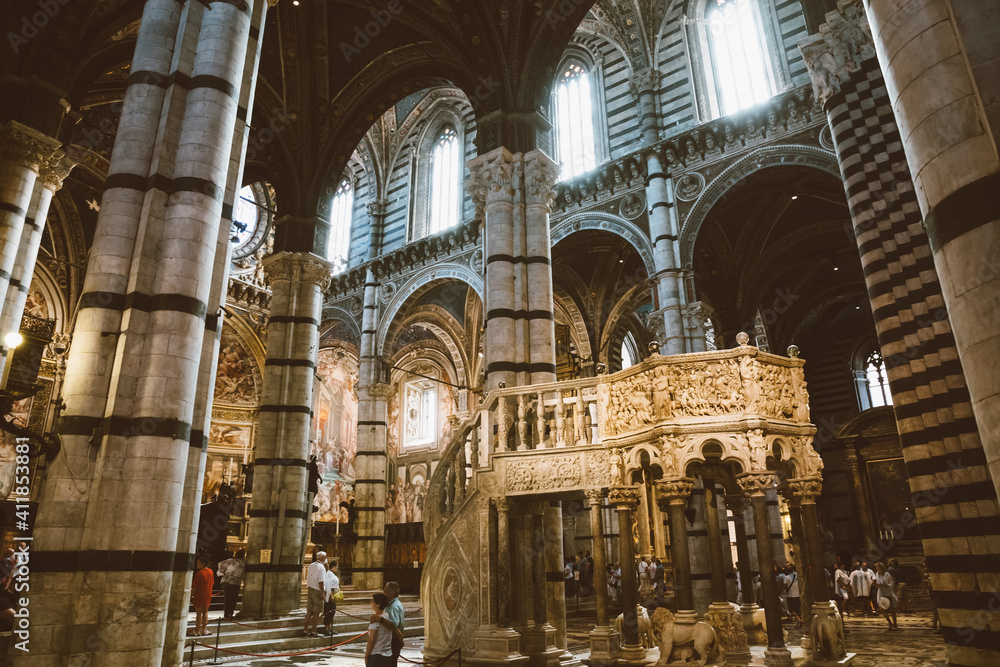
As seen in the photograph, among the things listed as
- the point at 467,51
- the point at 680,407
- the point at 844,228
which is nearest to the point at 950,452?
the point at 680,407

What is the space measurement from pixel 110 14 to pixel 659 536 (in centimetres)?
1605

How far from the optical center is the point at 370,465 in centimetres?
1870

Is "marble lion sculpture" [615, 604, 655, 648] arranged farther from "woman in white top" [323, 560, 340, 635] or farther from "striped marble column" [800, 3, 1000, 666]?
"woman in white top" [323, 560, 340, 635]

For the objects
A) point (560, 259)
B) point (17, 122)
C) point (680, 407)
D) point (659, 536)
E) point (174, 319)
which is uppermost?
point (560, 259)

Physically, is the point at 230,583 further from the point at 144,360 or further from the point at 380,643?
the point at 380,643

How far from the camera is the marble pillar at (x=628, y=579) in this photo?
7.02 m

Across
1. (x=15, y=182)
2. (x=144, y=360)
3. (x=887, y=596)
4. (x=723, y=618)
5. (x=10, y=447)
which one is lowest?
(x=887, y=596)

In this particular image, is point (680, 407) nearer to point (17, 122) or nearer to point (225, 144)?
point (225, 144)

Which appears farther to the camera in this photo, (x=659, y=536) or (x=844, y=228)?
(x=844, y=228)

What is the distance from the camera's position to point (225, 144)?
21.9ft

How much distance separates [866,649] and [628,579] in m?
4.32

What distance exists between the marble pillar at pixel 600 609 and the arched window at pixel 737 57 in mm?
11874

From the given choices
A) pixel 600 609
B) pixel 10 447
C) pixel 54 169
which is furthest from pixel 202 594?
pixel 10 447

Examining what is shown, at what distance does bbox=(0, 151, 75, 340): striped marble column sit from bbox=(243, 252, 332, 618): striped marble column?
12.9ft
